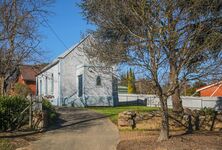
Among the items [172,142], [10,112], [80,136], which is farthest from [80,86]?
[172,142]

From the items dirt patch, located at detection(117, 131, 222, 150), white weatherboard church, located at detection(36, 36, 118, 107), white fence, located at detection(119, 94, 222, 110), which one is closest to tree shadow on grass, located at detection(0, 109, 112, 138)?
dirt patch, located at detection(117, 131, 222, 150)

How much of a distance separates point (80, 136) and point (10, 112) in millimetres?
3795

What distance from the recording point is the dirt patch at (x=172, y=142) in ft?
40.5

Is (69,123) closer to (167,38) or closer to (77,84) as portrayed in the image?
(167,38)

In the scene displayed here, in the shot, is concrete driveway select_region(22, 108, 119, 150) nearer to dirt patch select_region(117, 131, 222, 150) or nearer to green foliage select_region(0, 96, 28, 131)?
dirt patch select_region(117, 131, 222, 150)

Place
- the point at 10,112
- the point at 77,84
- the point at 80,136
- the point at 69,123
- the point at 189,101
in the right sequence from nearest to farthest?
1. the point at 80,136
2. the point at 10,112
3. the point at 69,123
4. the point at 77,84
5. the point at 189,101

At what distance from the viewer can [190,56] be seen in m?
13.0

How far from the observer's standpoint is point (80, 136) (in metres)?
15.0

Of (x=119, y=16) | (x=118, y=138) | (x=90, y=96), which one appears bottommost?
(x=118, y=138)

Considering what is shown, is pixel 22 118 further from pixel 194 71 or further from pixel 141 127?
pixel 194 71

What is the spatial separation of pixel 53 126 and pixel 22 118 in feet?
5.03

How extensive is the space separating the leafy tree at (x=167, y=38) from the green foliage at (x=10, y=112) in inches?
212

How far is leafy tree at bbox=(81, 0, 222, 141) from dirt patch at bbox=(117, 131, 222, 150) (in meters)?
0.57

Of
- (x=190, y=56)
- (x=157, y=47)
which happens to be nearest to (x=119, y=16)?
(x=157, y=47)
